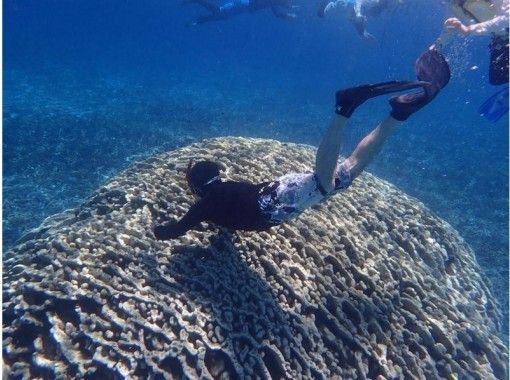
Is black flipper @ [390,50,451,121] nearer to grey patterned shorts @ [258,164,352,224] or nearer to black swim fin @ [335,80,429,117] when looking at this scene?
black swim fin @ [335,80,429,117]

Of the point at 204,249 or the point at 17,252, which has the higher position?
the point at 17,252

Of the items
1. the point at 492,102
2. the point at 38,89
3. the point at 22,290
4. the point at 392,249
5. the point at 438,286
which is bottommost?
the point at 438,286

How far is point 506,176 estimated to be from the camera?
15.4 m

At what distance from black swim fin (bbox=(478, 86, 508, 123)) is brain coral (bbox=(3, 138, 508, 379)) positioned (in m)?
2.36

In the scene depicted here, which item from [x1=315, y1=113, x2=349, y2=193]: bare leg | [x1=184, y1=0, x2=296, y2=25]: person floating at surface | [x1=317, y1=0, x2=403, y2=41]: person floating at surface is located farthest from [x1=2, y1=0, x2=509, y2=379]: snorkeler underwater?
[x1=184, y1=0, x2=296, y2=25]: person floating at surface

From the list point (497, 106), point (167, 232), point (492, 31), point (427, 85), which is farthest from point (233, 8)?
point (167, 232)

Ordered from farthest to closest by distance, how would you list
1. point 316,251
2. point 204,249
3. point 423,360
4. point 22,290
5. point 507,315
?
point 507,315
point 316,251
point 204,249
point 423,360
point 22,290

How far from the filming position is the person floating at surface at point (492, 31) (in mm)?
4195

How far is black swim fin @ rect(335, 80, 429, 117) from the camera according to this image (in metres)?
4.25

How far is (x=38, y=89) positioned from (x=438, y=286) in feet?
82.8

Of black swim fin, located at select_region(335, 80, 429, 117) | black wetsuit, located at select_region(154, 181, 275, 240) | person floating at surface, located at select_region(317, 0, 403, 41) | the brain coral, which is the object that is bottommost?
the brain coral

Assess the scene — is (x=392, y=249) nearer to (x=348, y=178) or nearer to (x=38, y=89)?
(x=348, y=178)

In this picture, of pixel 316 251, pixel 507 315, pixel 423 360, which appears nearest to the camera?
pixel 423 360

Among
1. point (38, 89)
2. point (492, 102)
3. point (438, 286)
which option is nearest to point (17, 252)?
point (438, 286)
